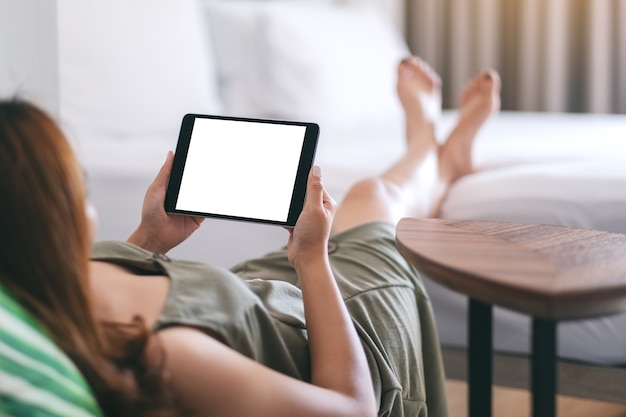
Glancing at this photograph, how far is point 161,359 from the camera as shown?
0.68 m

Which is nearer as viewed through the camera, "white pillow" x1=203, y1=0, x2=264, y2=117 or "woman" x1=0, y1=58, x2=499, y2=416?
"woman" x1=0, y1=58, x2=499, y2=416

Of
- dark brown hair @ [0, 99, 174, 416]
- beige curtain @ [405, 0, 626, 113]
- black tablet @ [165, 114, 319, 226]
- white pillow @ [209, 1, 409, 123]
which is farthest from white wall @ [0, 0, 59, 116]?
beige curtain @ [405, 0, 626, 113]

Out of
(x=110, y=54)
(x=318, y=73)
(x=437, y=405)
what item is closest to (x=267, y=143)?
(x=437, y=405)

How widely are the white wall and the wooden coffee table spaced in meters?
0.53

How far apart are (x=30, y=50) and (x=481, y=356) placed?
0.72 meters

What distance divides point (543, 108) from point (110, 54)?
6.36 ft

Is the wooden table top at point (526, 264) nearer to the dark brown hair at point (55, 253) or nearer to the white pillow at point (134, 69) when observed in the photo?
the dark brown hair at point (55, 253)

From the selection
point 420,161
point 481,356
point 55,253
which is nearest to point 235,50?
point 420,161

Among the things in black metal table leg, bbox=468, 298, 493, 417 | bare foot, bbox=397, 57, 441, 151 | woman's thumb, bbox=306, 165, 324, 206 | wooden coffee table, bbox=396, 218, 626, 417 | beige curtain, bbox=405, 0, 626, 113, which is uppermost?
beige curtain, bbox=405, 0, 626, 113

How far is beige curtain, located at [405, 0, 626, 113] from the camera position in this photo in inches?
123

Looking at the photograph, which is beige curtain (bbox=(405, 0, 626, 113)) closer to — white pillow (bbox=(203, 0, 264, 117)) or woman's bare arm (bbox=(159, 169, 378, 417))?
white pillow (bbox=(203, 0, 264, 117))

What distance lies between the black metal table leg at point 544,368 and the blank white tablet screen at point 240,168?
0.34 metres

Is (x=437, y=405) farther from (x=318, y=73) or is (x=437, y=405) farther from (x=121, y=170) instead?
(x=318, y=73)

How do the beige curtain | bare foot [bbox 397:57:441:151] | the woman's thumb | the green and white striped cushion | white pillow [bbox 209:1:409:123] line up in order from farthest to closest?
the beige curtain
white pillow [bbox 209:1:409:123]
bare foot [bbox 397:57:441:151]
the woman's thumb
the green and white striped cushion
